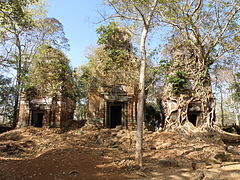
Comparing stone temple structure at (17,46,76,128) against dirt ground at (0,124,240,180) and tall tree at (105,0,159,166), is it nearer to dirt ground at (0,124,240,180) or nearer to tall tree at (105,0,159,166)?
dirt ground at (0,124,240,180)

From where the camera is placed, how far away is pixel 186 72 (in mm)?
13938

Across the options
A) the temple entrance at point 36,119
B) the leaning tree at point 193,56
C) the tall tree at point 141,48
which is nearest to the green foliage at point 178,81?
the leaning tree at point 193,56

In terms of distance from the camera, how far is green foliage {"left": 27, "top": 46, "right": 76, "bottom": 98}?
13.9 m

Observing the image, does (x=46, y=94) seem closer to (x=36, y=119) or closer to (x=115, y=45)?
(x=36, y=119)

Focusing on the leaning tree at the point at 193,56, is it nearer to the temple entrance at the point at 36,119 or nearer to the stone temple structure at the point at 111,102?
the stone temple structure at the point at 111,102

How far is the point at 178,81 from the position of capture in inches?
533

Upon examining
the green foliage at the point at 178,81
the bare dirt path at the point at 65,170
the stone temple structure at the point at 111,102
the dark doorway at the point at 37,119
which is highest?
the green foliage at the point at 178,81

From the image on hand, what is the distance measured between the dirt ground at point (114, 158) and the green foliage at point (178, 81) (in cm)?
305

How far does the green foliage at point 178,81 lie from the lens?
13.5 meters

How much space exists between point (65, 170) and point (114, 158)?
206 cm

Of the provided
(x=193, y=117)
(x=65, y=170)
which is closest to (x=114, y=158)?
(x=65, y=170)

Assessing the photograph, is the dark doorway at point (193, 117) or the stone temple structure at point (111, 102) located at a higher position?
the stone temple structure at point (111, 102)

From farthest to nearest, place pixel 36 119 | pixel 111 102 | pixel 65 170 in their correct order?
pixel 36 119, pixel 111 102, pixel 65 170

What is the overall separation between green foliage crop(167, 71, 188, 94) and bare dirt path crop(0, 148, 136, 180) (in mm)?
8697
